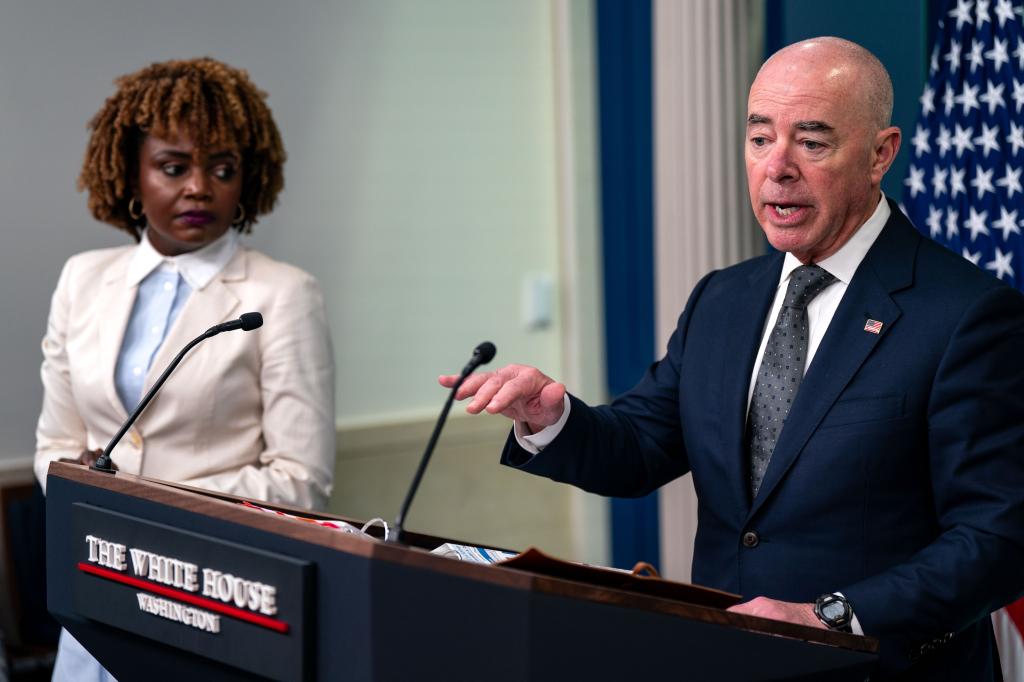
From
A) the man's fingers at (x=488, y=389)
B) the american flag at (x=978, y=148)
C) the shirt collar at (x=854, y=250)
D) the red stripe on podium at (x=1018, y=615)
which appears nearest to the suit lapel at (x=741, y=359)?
the shirt collar at (x=854, y=250)

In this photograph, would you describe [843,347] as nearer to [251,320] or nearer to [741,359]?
[741,359]

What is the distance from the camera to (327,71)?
3.47 m

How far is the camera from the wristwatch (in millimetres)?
1401

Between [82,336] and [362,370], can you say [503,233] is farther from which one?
[82,336]

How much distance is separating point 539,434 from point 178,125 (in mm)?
1166

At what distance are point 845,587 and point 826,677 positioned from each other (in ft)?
0.91

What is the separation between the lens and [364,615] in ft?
3.69

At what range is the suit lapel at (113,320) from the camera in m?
2.29

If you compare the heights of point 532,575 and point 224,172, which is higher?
point 224,172

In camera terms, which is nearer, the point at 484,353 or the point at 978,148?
the point at 484,353

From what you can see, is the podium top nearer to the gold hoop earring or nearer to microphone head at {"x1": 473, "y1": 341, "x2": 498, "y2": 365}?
microphone head at {"x1": 473, "y1": 341, "x2": 498, "y2": 365}

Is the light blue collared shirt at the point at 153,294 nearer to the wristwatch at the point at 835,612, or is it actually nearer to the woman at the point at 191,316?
the woman at the point at 191,316

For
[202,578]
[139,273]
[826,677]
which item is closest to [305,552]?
[202,578]

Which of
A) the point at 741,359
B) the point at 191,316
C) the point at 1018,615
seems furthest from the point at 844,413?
the point at 191,316
